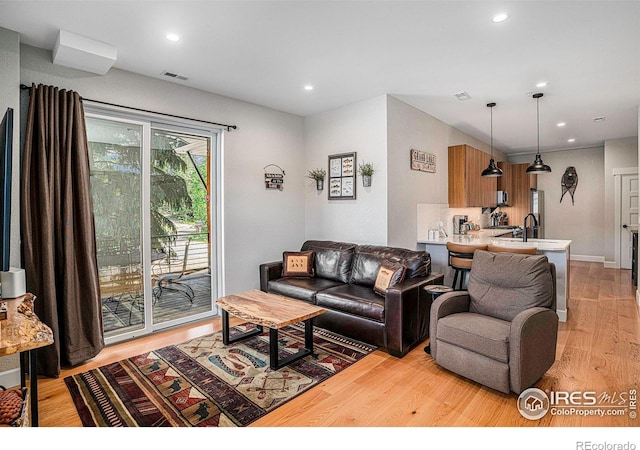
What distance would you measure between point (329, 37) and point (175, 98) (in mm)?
1979

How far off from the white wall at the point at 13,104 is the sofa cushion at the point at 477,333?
338cm

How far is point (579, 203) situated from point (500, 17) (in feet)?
24.0

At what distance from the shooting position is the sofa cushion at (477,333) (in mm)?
2432

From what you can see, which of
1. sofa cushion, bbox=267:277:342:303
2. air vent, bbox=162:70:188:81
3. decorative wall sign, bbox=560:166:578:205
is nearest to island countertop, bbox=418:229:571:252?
sofa cushion, bbox=267:277:342:303

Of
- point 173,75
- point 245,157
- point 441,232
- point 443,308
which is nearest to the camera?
point 443,308

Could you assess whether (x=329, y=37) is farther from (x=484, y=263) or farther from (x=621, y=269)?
(x=621, y=269)

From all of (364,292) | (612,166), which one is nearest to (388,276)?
(364,292)

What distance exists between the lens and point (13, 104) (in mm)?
2701

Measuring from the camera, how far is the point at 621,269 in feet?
23.6

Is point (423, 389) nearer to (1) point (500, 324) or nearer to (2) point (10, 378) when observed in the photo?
(1) point (500, 324)

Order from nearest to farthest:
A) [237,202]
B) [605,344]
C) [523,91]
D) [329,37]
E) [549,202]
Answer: [329,37] < [605,344] < [523,91] < [237,202] < [549,202]

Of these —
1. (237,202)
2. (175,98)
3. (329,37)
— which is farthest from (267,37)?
(237,202)

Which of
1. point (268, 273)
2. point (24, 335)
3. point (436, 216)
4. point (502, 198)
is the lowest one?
point (268, 273)

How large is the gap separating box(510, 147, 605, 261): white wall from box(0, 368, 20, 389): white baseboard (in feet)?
32.4
